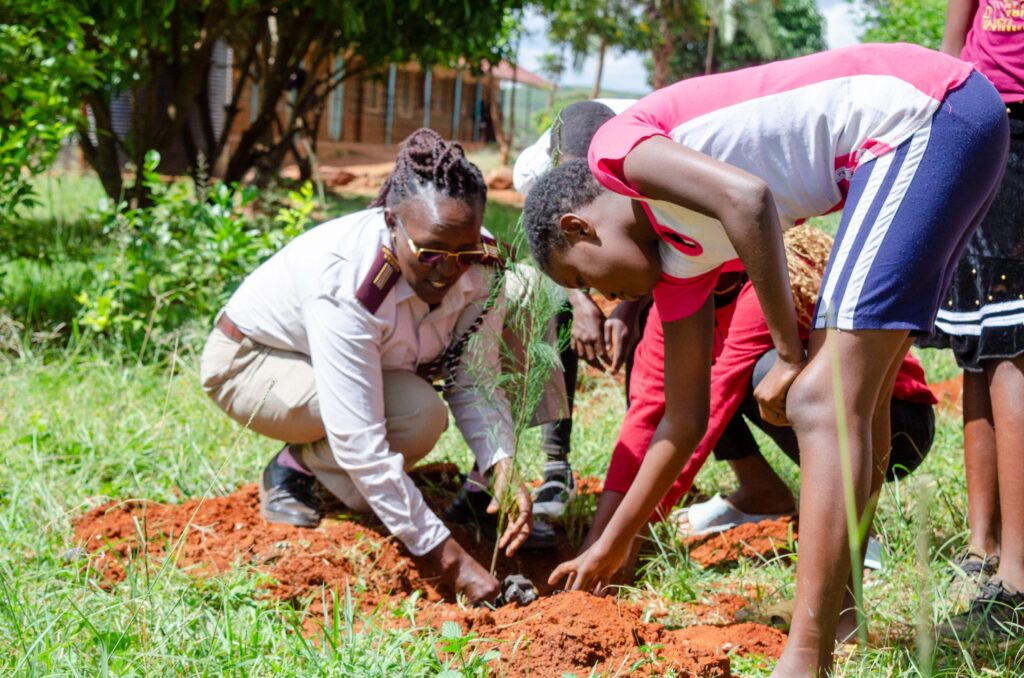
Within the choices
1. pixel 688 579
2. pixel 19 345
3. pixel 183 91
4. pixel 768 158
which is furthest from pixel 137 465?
pixel 183 91

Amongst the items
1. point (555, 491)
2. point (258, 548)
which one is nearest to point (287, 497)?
point (258, 548)

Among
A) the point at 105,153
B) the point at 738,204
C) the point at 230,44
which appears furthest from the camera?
the point at 230,44

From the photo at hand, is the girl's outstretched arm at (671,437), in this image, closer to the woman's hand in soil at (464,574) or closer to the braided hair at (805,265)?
the woman's hand in soil at (464,574)

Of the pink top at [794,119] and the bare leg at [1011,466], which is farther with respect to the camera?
the bare leg at [1011,466]

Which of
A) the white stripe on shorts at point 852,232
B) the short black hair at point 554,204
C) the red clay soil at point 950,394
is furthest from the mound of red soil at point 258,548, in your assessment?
the red clay soil at point 950,394

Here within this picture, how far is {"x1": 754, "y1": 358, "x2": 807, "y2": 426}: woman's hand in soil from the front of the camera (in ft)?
6.85

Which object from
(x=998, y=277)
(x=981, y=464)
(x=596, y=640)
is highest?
(x=998, y=277)

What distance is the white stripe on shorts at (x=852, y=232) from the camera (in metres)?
2.05

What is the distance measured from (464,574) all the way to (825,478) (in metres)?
1.23

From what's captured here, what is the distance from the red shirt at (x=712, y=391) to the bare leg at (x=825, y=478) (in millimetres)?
930

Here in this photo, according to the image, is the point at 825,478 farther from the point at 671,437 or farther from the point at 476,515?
the point at 476,515

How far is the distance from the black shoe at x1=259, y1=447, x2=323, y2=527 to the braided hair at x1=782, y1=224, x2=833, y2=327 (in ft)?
5.33

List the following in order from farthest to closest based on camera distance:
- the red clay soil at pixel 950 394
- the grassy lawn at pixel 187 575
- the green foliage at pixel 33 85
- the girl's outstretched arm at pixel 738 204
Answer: the green foliage at pixel 33 85 < the red clay soil at pixel 950 394 < the grassy lawn at pixel 187 575 < the girl's outstretched arm at pixel 738 204

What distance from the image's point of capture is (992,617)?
2609mm
